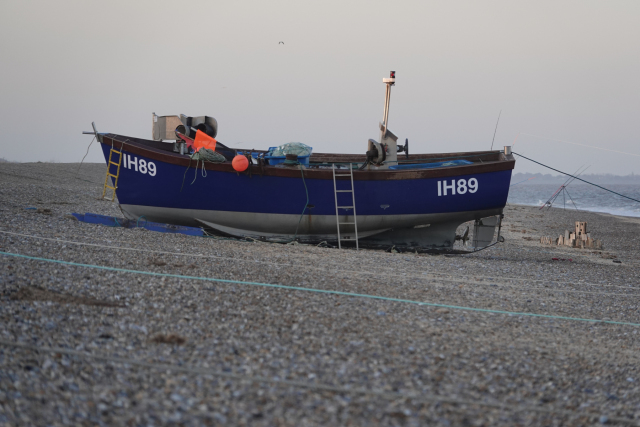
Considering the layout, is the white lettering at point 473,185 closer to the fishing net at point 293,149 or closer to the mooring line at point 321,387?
the fishing net at point 293,149

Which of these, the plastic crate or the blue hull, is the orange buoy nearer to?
the blue hull

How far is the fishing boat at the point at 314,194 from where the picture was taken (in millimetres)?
10297

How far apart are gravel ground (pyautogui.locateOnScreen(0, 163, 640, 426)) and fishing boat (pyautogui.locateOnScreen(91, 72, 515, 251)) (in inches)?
110

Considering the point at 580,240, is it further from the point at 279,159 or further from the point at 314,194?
the point at 279,159

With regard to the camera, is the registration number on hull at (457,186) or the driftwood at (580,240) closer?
the registration number on hull at (457,186)

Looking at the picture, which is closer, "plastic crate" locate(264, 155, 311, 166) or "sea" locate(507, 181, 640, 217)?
"plastic crate" locate(264, 155, 311, 166)

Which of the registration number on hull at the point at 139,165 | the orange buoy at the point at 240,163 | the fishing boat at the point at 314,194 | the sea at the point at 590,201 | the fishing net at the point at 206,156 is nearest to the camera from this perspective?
the orange buoy at the point at 240,163

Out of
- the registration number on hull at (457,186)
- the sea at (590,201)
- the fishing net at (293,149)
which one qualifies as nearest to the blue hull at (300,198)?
the registration number on hull at (457,186)

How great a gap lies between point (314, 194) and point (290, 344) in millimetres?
6508

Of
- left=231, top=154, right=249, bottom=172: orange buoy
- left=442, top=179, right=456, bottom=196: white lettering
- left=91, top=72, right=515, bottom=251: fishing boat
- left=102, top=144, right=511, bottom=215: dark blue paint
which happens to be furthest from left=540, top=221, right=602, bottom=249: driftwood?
left=231, top=154, right=249, bottom=172: orange buoy

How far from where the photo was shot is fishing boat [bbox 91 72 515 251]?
10297 mm

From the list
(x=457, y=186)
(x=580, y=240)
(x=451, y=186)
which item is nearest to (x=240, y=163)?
(x=451, y=186)

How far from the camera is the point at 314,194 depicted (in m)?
10.4

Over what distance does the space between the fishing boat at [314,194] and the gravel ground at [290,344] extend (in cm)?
280
